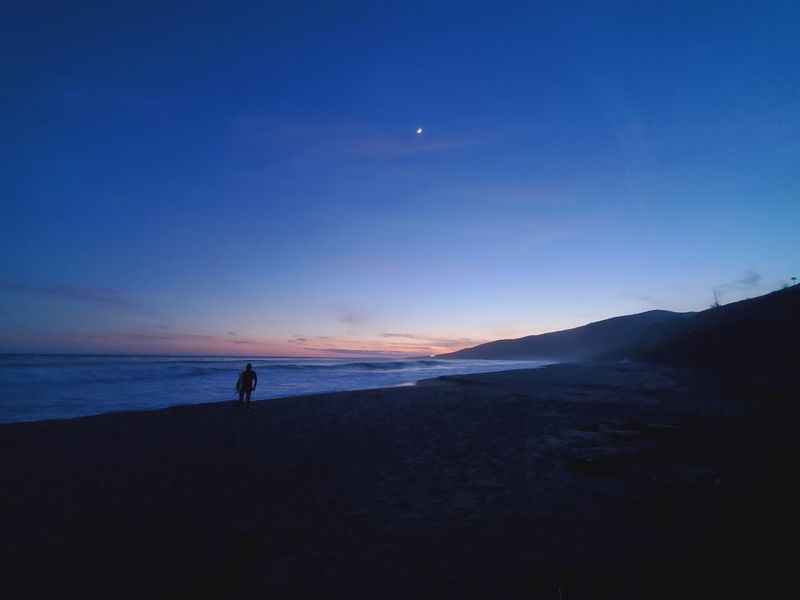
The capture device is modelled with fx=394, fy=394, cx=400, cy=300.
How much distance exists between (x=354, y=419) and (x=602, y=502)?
10394 millimetres

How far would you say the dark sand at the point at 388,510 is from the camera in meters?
4.59

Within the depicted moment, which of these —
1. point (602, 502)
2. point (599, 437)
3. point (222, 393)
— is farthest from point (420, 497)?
point (222, 393)

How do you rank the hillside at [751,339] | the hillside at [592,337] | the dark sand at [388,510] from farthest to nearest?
1. the hillside at [592,337]
2. the hillside at [751,339]
3. the dark sand at [388,510]

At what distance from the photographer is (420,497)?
714cm

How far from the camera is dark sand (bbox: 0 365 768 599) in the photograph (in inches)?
181

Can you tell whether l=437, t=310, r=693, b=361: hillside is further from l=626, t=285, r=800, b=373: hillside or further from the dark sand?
the dark sand

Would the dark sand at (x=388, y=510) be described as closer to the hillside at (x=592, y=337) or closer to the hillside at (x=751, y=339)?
the hillside at (x=751, y=339)

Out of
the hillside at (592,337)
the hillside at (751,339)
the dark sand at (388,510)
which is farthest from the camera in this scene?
the hillside at (592,337)

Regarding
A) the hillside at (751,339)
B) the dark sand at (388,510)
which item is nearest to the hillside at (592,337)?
the hillside at (751,339)

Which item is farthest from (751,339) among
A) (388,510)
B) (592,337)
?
(592,337)

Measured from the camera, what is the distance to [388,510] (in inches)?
A: 259

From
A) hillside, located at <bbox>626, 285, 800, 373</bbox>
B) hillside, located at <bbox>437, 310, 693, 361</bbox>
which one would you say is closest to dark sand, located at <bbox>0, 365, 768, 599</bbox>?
hillside, located at <bbox>626, 285, 800, 373</bbox>

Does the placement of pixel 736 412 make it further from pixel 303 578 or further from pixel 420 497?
pixel 303 578

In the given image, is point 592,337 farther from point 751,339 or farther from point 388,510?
point 388,510
